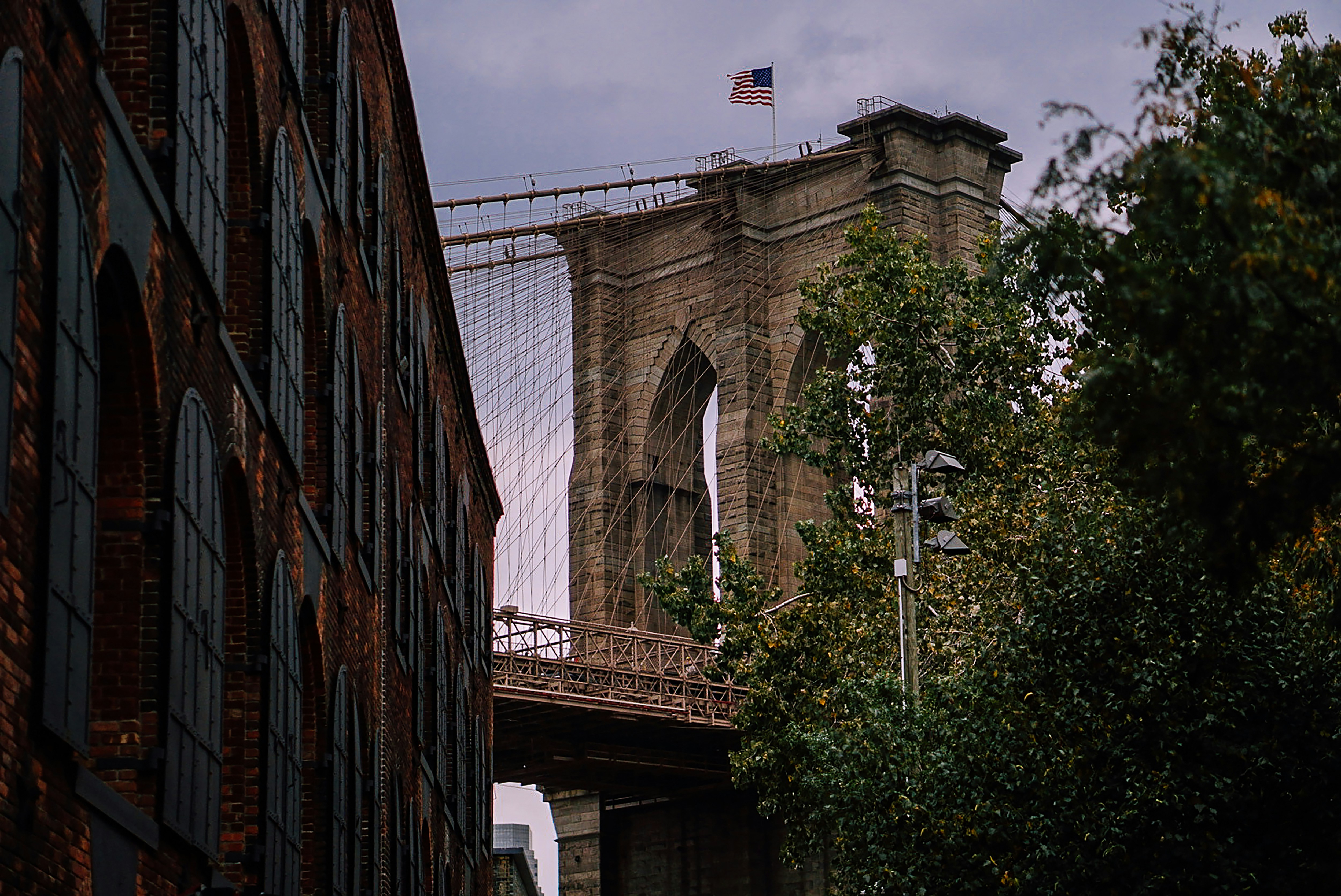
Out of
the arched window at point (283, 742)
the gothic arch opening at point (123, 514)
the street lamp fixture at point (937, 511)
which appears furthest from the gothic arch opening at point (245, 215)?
the street lamp fixture at point (937, 511)

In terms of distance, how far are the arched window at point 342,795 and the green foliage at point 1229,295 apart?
762cm

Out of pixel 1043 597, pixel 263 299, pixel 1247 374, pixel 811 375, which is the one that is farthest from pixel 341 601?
pixel 811 375

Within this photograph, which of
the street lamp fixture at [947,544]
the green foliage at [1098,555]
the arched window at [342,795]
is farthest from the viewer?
the street lamp fixture at [947,544]

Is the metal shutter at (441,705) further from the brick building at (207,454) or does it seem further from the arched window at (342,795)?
the arched window at (342,795)

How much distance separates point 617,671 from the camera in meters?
54.6

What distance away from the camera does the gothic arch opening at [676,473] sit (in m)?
66.6

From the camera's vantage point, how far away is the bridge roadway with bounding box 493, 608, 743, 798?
175 ft

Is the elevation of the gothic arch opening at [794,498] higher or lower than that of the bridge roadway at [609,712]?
higher

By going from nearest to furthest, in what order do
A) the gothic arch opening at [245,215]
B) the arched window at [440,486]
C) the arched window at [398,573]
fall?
the gothic arch opening at [245,215]
the arched window at [398,573]
the arched window at [440,486]

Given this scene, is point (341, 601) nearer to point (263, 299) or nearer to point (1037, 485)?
point (263, 299)

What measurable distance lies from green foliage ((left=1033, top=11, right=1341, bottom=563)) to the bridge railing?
4136 cm

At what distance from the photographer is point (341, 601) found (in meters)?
17.5

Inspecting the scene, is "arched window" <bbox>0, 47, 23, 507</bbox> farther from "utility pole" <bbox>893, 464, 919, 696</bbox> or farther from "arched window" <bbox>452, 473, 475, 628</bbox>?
"arched window" <bbox>452, 473, 475, 628</bbox>

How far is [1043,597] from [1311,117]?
38.2 feet
